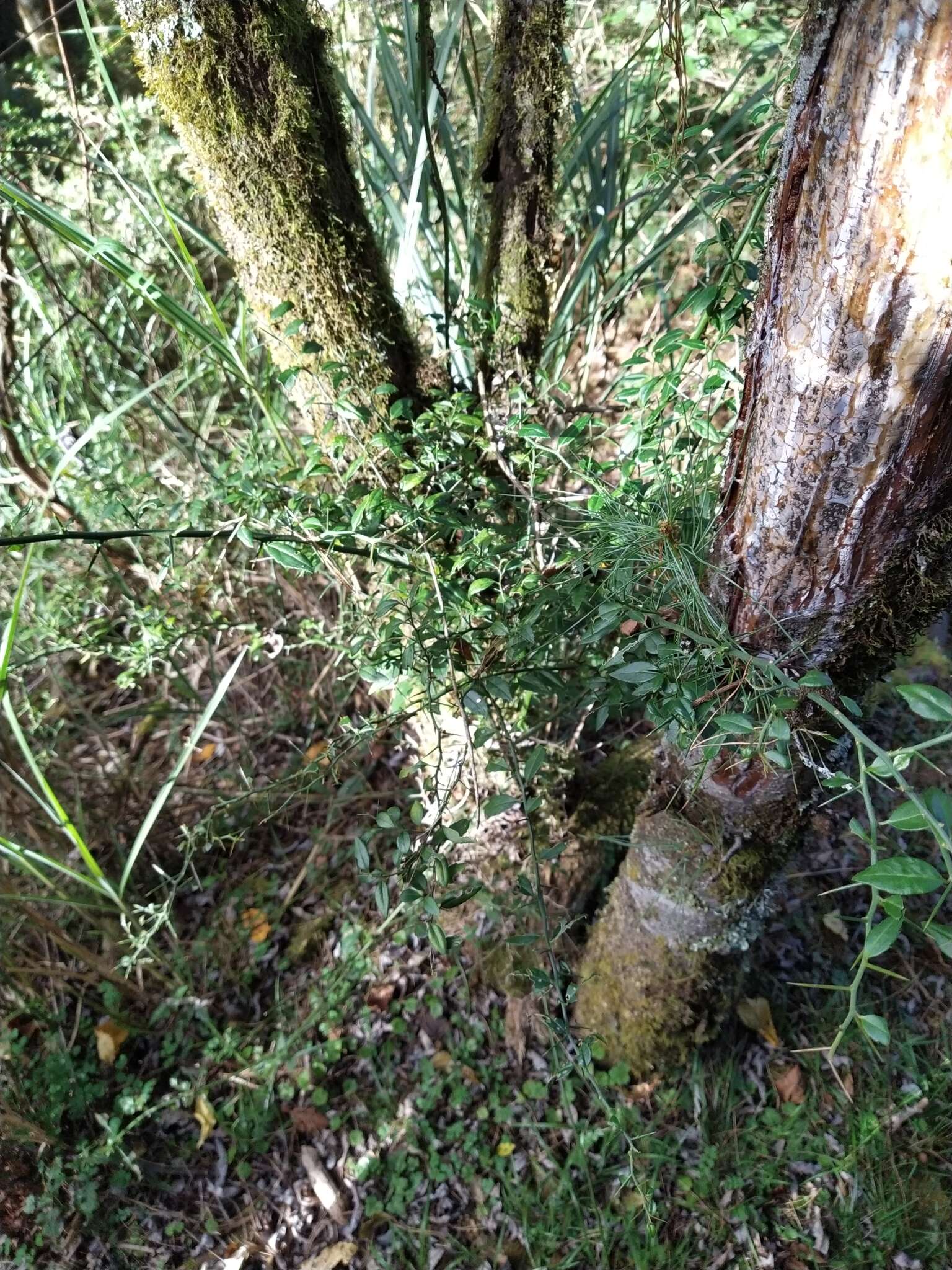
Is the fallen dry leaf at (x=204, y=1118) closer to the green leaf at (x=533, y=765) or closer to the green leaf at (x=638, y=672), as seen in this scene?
the green leaf at (x=533, y=765)

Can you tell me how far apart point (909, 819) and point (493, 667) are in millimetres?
751

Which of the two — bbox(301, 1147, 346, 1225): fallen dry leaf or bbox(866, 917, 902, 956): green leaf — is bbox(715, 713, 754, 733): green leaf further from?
bbox(301, 1147, 346, 1225): fallen dry leaf

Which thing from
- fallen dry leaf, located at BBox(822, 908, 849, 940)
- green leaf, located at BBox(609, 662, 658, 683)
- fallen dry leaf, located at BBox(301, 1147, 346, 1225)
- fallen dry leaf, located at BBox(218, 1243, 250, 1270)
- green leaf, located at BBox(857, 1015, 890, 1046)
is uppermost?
green leaf, located at BBox(609, 662, 658, 683)

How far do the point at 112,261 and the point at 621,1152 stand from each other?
2.05m

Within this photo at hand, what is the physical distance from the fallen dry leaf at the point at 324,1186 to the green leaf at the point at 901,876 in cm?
164

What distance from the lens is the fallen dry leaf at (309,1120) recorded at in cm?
188

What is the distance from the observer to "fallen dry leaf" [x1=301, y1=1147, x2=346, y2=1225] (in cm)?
177

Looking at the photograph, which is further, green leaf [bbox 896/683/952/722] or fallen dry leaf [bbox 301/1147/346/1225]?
fallen dry leaf [bbox 301/1147/346/1225]

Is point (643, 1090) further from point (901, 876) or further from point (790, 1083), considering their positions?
point (901, 876)

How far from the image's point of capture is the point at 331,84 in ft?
4.12

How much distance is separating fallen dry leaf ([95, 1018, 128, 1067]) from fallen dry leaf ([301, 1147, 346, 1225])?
23.2 inches

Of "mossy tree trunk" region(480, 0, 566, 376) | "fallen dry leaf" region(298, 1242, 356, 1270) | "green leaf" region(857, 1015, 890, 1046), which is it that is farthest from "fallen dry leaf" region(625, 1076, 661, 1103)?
"mossy tree trunk" region(480, 0, 566, 376)

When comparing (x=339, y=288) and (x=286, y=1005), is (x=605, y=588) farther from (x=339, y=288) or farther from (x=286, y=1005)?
(x=286, y=1005)

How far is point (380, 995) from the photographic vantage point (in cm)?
203
